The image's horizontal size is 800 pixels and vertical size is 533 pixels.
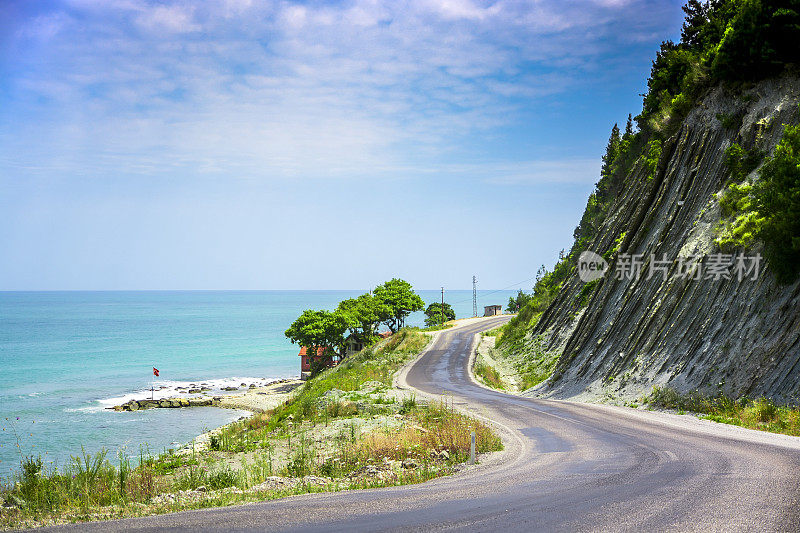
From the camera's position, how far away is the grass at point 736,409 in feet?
50.8

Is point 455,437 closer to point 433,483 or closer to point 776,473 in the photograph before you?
point 433,483

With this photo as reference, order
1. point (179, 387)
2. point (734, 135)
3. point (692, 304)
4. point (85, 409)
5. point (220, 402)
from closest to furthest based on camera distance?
point (692, 304) → point (734, 135) → point (85, 409) → point (220, 402) → point (179, 387)

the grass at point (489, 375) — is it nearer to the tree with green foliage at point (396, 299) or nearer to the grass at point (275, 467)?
the grass at point (275, 467)

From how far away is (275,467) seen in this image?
51.2 ft

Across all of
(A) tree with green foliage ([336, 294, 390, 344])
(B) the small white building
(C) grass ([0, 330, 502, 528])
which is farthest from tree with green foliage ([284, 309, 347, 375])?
(C) grass ([0, 330, 502, 528])

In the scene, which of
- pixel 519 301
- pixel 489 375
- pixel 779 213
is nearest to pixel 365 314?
pixel 519 301

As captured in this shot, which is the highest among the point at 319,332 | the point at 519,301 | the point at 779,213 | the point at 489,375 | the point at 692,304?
the point at 779,213

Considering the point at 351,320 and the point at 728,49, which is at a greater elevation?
the point at 728,49

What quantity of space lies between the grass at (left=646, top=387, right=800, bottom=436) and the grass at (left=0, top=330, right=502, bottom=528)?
8.17m

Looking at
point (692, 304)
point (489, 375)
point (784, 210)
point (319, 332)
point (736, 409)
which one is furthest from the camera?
point (319, 332)

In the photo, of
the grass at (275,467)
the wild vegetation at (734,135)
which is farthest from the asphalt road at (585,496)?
the wild vegetation at (734,135)

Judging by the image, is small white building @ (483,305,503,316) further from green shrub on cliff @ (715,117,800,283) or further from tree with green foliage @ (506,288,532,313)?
green shrub on cliff @ (715,117,800,283)

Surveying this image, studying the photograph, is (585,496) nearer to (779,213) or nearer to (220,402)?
(779,213)

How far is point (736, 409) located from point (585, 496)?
11883 mm
